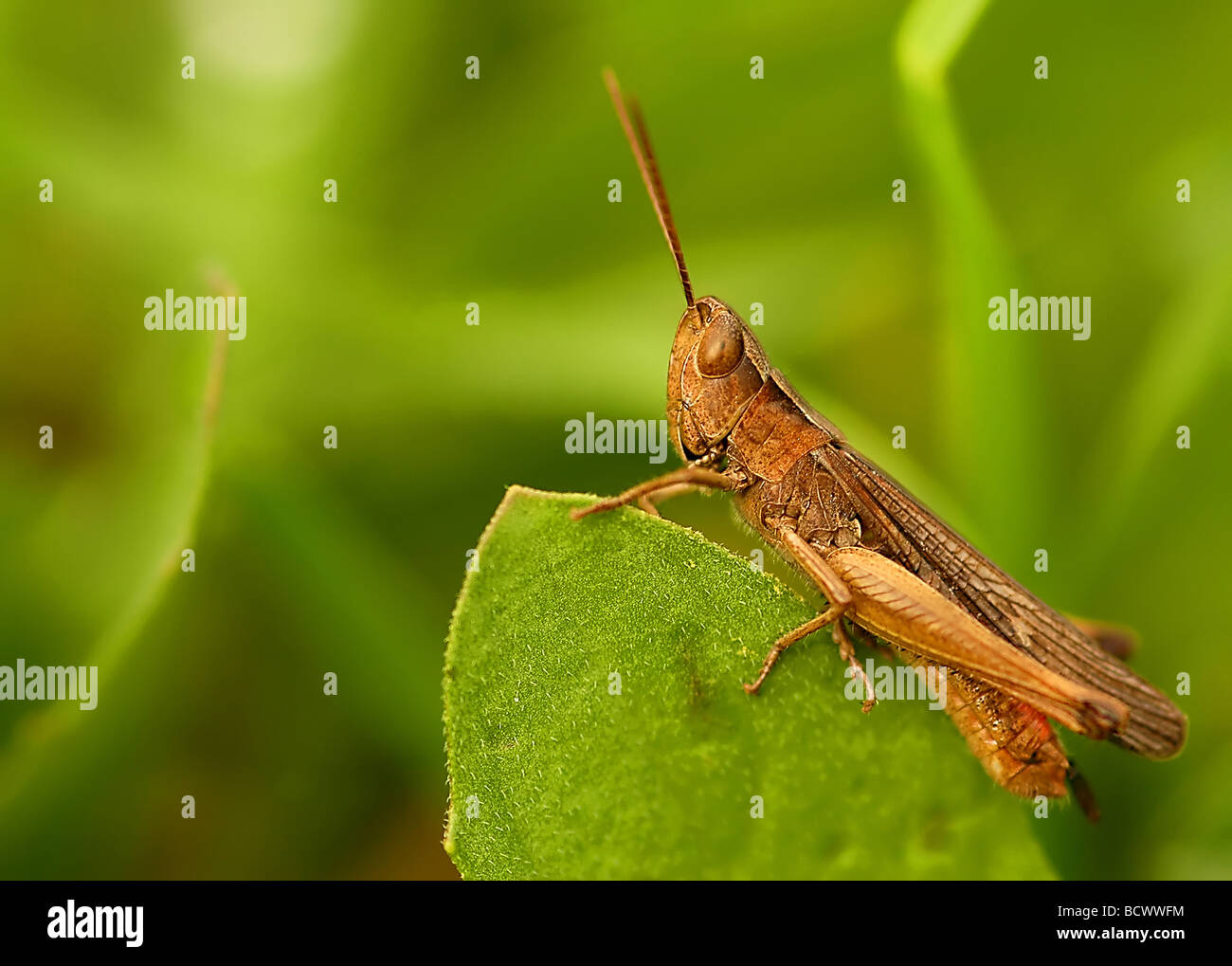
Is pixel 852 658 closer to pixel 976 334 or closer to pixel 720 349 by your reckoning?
pixel 720 349

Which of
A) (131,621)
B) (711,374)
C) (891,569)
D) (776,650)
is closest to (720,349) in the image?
(711,374)

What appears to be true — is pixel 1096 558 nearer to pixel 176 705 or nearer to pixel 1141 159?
pixel 1141 159

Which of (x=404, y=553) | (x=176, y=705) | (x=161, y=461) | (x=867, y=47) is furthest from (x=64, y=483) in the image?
(x=867, y=47)

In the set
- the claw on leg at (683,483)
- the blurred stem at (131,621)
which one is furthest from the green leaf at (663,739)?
the blurred stem at (131,621)

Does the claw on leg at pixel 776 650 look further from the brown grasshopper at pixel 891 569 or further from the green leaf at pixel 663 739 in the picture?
the brown grasshopper at pixel 891 569

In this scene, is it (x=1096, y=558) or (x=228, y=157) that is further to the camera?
(x=228, y=157)

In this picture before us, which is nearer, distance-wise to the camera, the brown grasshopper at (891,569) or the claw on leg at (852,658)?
the claw on leg at (852,658)

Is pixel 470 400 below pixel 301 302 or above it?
below
